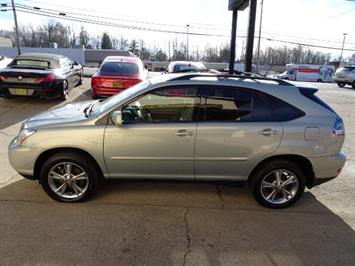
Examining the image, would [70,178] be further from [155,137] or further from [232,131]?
[232,131]

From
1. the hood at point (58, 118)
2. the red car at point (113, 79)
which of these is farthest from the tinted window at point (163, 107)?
the red car at point (113, 79)

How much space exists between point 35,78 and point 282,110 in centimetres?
727

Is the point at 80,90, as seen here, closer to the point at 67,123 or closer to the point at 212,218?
the point at 67,123

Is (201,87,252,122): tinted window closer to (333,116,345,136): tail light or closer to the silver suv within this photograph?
the silver suv

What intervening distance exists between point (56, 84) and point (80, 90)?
295 cm

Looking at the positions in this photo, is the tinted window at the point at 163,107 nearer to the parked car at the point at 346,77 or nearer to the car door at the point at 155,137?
the car door at the point at 155,137

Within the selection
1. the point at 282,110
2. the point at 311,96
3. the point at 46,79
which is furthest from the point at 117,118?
the point at 46,79

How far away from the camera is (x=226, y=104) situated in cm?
378

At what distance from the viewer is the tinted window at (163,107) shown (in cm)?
377

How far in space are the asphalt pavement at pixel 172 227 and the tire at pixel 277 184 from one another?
0.41 feet

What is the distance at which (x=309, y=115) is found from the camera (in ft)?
12.3

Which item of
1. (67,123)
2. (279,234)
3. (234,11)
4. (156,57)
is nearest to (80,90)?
(234,11)

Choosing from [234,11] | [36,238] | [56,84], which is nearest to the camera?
[36,238]

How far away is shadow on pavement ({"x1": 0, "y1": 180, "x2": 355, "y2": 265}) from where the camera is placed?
2.96 meters
